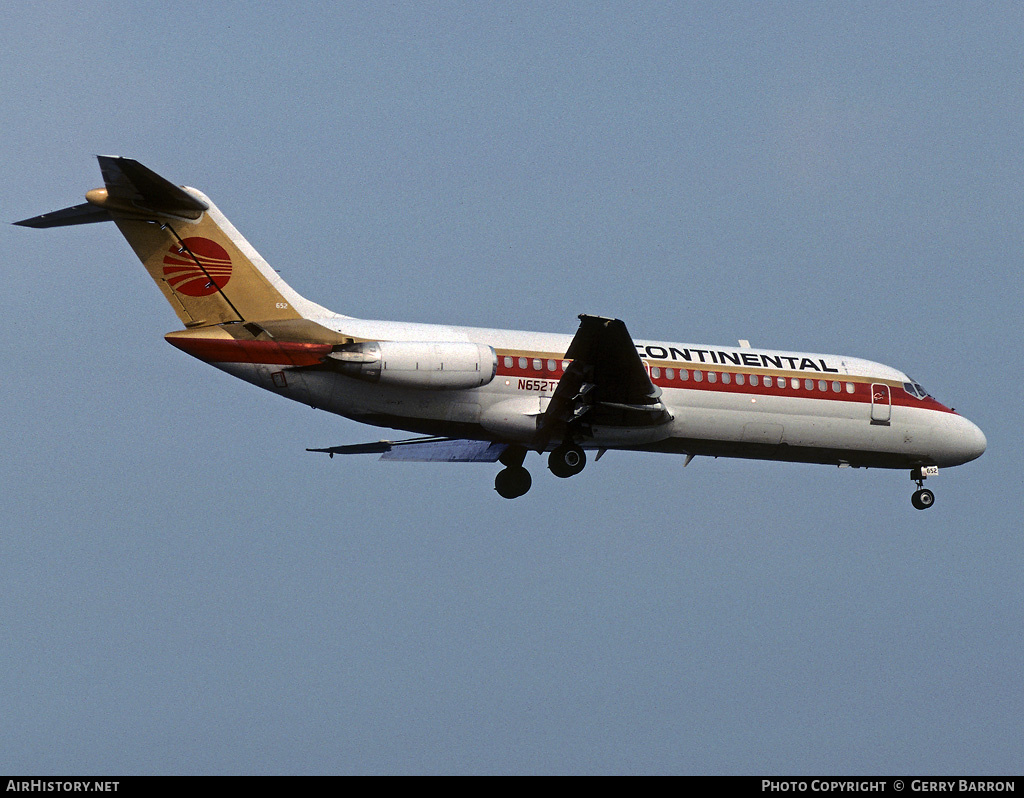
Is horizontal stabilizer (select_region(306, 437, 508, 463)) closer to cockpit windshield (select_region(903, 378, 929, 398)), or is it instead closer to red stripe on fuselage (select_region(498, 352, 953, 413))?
red stripe on fuselage (select_region(498, 352, 953, 413))

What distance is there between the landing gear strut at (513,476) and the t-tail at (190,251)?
21.0 feet

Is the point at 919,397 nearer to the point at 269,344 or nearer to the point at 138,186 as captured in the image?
the point at 269,344

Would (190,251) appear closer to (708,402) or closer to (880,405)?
(708,402)

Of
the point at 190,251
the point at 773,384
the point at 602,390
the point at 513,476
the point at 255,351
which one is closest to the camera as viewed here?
the point at 255,351

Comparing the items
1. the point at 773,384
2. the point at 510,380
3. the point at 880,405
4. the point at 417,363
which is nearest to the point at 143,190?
the point at 417,363

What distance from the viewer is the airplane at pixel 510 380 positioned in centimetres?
2397

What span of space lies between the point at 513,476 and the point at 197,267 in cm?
893

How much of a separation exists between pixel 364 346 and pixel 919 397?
1427 cm

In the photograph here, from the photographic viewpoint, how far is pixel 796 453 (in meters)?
29.3

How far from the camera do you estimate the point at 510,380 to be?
2627 cm

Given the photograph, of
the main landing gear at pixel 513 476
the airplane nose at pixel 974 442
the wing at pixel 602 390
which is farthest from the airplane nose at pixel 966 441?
the main landing gear at pixel 513 476

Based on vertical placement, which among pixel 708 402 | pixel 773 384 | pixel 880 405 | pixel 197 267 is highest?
pixel 880 405
